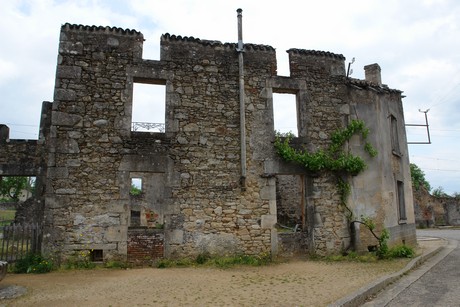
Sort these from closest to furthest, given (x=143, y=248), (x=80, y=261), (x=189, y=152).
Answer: (x=80, y=261) → (x=143, y=248) → (x=189, y=152)

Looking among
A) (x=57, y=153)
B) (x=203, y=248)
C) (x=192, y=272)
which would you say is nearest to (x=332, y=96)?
(x=203, y=248)

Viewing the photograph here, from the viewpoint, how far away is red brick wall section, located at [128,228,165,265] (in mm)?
8492

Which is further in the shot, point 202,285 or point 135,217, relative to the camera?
point 135,217

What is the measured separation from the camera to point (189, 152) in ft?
30.1

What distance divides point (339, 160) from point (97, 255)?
6.81 metres

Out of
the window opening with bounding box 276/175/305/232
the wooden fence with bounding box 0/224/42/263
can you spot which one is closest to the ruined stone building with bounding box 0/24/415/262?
the wooden fence with bounding box 0/224/42/263

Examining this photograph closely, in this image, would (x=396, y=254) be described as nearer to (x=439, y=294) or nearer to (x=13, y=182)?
(x=439, y=294)

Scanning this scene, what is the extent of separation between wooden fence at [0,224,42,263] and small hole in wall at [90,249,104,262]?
1264 millimetres

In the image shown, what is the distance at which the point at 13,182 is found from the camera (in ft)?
108

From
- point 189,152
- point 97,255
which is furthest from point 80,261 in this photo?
point 189,152

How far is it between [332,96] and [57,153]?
7.69 m

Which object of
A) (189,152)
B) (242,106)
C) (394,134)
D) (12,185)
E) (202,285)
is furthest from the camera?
(12,185)

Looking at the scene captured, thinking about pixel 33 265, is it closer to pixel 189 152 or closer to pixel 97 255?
pixel 97 255

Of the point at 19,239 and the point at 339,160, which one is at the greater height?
the point at 339,160
